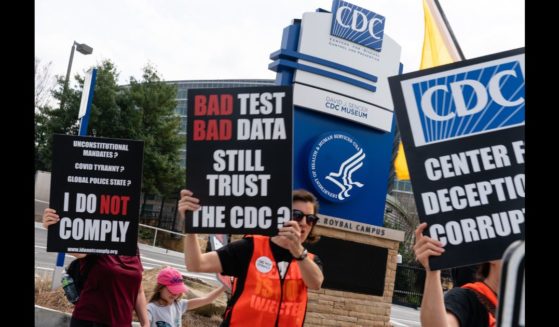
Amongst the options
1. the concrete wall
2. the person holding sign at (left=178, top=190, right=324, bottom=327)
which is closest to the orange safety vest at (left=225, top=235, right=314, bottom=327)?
the person holding sign at (left=178, top=190, right=324, bottom=327)

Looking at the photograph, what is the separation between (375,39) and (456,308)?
11.2 metres

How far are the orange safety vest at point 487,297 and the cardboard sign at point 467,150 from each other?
95mm

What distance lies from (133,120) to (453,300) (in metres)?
31.3

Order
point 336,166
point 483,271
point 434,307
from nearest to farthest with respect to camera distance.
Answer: point 434,307 < point 483,271 < point 336,166

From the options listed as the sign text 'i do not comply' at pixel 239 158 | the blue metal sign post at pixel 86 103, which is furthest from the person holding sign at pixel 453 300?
the blue metal sign post at pixel 86 103

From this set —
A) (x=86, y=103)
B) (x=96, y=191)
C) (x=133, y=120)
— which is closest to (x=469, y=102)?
(x=96, y=191)

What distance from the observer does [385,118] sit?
13.0 metres

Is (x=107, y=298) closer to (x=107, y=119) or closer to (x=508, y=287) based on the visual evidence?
(x=508, y=287)

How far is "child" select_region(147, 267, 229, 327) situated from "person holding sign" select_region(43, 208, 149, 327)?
19.2 inches

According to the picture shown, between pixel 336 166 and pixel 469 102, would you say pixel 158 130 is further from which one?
pixel 469 102

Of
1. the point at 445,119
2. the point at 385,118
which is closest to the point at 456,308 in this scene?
the point at 445,119

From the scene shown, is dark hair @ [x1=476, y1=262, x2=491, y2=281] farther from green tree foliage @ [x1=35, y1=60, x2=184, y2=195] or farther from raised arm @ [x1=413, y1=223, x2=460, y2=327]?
green tree foliage @ [x1=35, y1=60, x2=184, y2=195]

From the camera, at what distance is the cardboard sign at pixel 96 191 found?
3996mm

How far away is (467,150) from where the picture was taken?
2.46 metres
